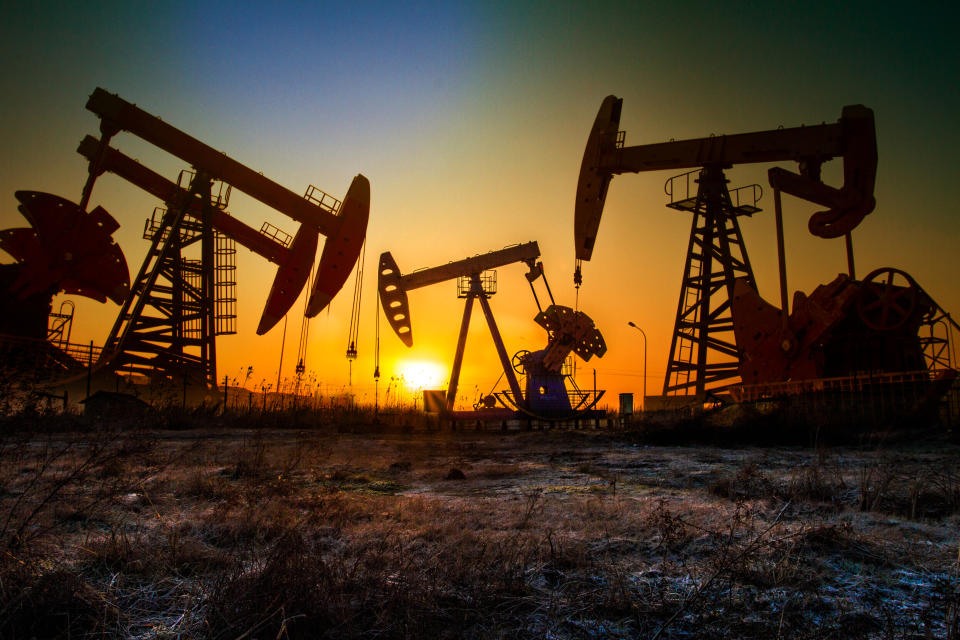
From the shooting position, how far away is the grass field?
2123mm

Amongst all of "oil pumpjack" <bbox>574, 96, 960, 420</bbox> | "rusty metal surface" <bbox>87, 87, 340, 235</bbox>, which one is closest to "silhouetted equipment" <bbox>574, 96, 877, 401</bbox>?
"oil pumpjack" <bbox>574, 96, 960, 420</bbox>

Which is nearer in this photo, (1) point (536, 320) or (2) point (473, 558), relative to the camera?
(2) point (473, 558)

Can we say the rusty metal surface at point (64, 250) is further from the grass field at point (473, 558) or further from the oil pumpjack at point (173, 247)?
the grass field at point (473, 558)

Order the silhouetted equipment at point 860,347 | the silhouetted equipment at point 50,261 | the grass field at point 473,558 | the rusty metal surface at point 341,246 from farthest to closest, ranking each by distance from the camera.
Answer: the rusty metal surface at point 341,246 → the silhouetted equipment at point 50,261 → the silhouetted equipment at point 860,347 → the grass field at point 473,558

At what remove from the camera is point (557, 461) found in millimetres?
7875

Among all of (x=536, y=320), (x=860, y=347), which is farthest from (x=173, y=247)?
(x=860, y=347)

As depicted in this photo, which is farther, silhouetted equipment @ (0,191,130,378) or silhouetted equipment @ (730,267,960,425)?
silhouetted equipment @ (0,191,130,378)

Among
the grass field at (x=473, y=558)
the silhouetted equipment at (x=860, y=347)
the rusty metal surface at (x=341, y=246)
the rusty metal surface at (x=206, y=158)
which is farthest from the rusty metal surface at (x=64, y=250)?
the silhouetted equipment at (x=860, y=347)

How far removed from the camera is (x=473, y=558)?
2.84 metres

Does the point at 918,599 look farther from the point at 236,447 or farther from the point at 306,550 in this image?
the point at 236,447

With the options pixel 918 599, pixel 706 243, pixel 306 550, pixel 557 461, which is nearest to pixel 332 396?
pixel 557 461

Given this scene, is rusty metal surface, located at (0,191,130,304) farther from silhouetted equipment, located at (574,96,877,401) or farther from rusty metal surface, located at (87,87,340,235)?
silhouetted equipment, located at (574,96,877,401)

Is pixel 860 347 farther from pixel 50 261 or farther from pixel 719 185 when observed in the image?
pixel 50 261

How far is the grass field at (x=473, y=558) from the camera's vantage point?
2.12 m
